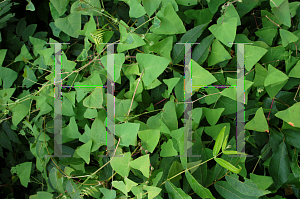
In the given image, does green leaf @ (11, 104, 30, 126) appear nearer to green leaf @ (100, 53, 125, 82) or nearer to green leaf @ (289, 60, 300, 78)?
green leaf @ (100, 53, 125, 82)

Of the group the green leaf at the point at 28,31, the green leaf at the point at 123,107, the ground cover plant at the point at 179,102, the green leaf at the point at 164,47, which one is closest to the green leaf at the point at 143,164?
the ground cover plant at the point at 179,102

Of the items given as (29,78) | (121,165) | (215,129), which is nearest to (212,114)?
(215,129)

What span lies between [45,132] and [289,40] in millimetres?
696

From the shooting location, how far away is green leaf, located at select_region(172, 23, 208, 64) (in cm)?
53

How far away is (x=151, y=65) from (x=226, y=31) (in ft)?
0.60

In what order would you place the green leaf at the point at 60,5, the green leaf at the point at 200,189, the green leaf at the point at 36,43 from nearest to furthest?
the green leaf at the point at 200,189 < the green leaf at the point at 60,5 < the green leaf at the point at 36,43

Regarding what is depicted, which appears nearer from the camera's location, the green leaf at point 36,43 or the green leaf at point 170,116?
the green leaf at point 170,116

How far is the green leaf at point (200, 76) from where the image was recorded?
19.7 inches

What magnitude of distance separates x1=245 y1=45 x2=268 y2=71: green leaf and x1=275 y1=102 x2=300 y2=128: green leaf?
128 mm

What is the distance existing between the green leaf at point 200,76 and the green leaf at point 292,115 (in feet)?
0.60

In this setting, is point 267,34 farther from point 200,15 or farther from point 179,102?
point 179,102

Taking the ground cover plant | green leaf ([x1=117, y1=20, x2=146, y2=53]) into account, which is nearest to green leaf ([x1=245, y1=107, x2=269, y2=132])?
the ground cover plant

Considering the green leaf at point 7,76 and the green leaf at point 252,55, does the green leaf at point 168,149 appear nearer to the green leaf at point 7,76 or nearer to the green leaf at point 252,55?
the green leaf at point 252,55

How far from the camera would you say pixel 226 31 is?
491 mm
